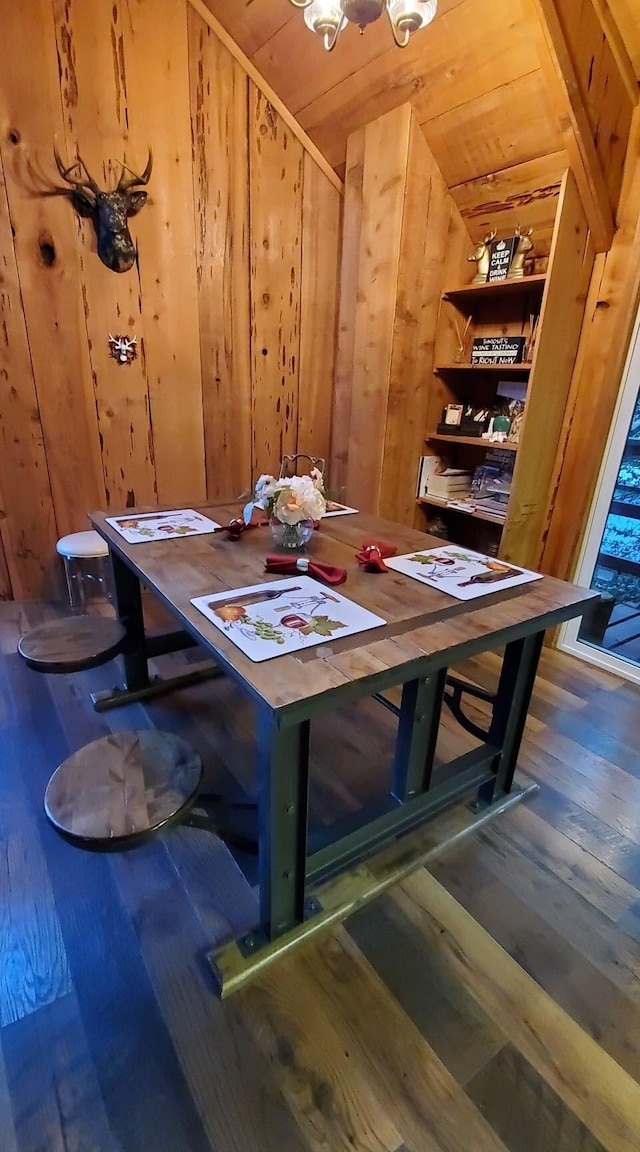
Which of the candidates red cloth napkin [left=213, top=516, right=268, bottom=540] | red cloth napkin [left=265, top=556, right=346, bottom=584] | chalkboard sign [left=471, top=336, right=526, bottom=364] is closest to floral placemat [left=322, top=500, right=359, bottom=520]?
red cloth napkin [left=213, top=516, right=268, bottom=540]

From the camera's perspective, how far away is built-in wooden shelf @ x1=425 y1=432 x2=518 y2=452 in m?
2.60

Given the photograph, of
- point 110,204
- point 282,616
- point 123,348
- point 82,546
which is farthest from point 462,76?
point 82,546

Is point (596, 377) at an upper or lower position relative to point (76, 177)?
lower

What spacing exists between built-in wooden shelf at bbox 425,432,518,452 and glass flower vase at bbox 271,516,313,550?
1365mm

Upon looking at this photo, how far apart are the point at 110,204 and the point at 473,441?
83.0 inches

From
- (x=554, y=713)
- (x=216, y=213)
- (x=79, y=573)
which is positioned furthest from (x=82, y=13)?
(x=554, y=713)

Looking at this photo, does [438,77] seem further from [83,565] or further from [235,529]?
[83,565]

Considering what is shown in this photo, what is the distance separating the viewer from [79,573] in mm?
3021

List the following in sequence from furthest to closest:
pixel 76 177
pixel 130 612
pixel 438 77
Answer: pixel 76 177
pixel 438 77
pixel 130 612

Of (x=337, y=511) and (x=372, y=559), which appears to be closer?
(x=372, y=559)

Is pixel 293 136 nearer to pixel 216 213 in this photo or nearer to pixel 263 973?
pixel 216 213

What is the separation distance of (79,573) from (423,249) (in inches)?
97.8

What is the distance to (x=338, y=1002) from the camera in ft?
3.98

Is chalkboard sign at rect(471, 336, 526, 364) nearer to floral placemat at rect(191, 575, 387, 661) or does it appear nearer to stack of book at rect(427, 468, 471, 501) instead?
stack of book at rect(427, 468, 471, 501)
